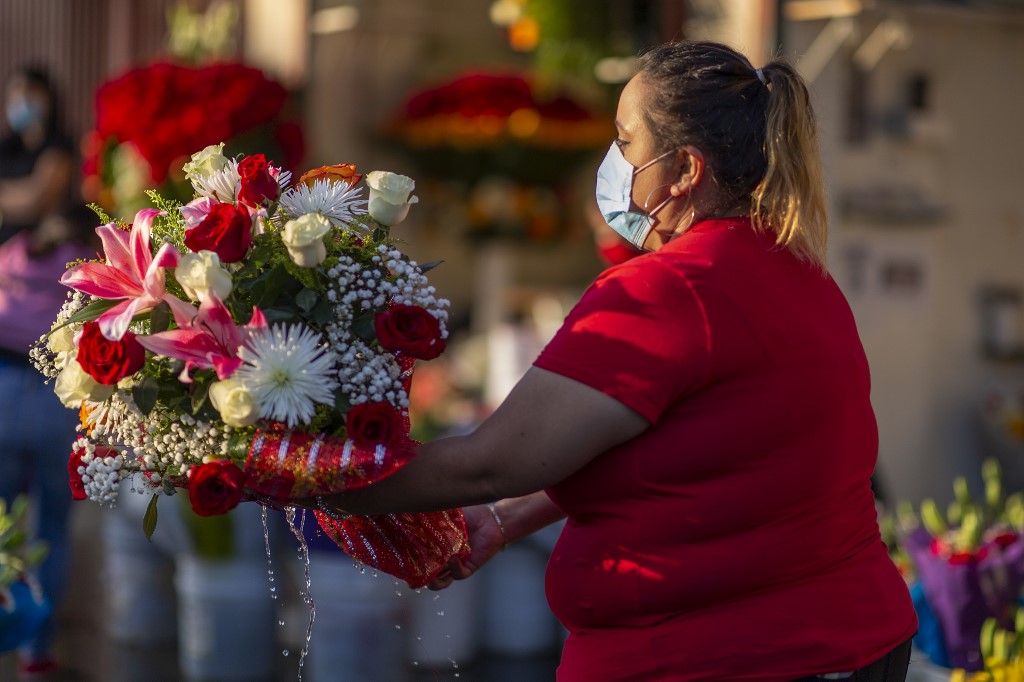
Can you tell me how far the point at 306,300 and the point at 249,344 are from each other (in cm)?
10

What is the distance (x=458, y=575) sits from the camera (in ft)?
6.97

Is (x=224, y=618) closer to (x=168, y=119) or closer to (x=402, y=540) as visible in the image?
(x=168, y=119)

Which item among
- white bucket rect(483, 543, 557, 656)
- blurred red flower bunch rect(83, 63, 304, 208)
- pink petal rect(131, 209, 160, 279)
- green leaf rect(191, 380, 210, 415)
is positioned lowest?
white bucket rect(483, 543, 557, 656)

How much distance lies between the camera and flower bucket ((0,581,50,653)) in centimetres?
292

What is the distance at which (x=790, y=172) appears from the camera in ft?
5.81

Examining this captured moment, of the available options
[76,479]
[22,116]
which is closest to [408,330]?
[76,479]

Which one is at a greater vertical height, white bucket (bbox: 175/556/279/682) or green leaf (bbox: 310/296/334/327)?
green leaf (bbox: 310/296/334/327)

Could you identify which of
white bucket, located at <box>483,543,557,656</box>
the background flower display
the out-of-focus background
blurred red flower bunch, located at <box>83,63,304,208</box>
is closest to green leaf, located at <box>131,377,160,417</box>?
the out-of-focus background

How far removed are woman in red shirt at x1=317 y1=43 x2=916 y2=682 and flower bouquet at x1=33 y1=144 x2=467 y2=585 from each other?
0.39ft

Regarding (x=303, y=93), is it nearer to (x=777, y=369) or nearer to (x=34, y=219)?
(x=34, y=219)

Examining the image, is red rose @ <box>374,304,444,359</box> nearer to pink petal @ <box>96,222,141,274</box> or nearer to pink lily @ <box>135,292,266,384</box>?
pink lily @ <box>135,292,266,384</box>

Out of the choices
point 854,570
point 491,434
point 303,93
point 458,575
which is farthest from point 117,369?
point 303,93

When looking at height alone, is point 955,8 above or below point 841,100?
above

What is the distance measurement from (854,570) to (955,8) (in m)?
4.02
